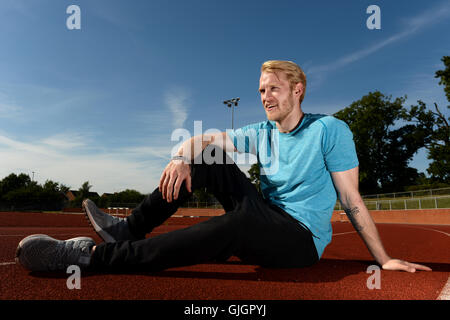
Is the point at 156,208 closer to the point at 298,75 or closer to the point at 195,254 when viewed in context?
the point at 195,254

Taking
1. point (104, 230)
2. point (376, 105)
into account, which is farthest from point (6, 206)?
point (376, 105)

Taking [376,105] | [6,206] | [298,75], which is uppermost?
[376,105]

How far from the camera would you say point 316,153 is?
221cm

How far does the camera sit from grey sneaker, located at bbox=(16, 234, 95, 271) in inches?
74.6

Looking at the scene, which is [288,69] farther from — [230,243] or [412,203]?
[412,203]

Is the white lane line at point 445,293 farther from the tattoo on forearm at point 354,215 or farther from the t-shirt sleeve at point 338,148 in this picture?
the t-shirt sleeve at point 338,148

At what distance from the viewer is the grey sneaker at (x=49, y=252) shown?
1.90 metres

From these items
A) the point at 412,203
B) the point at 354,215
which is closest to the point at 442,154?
the point at 412,203

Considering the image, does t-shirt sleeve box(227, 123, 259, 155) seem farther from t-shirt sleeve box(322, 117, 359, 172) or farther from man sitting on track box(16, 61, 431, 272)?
t-shirt sleeve box(322, 117, 359, 172)

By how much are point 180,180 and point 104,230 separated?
0.75m

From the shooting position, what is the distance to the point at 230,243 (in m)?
1.81

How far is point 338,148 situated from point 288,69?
0.78m

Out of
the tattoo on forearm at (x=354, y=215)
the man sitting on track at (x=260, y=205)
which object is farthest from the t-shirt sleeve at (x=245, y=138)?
the tattoo on forearm at (x=354, y=215)

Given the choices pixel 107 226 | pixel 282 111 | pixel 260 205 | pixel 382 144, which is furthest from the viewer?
pixel 382 144
